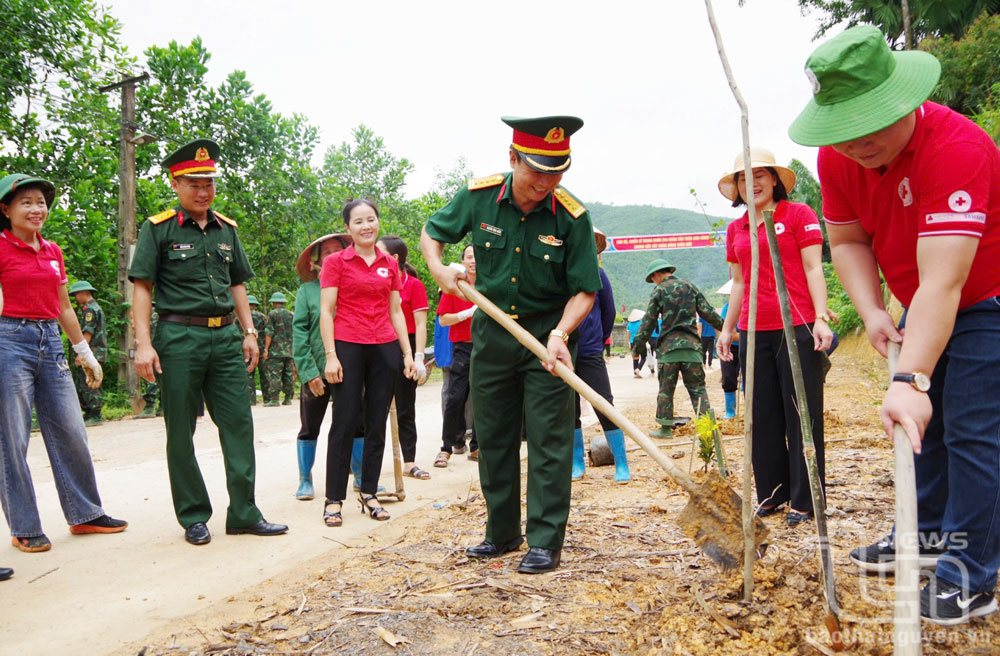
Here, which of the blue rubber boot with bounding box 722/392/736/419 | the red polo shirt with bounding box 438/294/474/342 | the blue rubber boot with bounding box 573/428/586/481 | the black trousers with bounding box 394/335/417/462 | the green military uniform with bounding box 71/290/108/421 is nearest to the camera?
the blue rubber boot with bounding box 573/428/586/481

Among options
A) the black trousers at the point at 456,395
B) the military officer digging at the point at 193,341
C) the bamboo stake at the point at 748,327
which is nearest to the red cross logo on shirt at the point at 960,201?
the bamboo stake at the point at 748,327

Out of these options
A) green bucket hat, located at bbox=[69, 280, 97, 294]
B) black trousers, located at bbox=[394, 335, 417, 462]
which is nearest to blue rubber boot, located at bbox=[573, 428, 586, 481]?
black trousers, located at bbox=[394, 335, 417, 462]

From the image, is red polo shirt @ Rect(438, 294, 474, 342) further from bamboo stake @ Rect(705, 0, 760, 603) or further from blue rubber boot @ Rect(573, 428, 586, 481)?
bamboo stake @ Rect(705, 0, 760, 603)

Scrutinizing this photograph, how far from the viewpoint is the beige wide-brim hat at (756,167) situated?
3943 mm

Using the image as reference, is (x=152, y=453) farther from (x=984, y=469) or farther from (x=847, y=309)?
(x=847, y=309)

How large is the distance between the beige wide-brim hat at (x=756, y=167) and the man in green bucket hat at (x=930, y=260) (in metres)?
1.24

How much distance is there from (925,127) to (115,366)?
14.7 metres

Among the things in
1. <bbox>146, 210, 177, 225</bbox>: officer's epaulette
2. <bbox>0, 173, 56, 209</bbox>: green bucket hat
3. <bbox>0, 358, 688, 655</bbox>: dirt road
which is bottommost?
<bbox>0, 358, 688, 655</bbox>: dirt road

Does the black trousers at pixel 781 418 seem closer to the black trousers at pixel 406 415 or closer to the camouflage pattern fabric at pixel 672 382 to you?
the black trousers at pixel 406 415

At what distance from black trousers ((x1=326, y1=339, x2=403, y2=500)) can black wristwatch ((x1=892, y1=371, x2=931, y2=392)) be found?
3.28 m

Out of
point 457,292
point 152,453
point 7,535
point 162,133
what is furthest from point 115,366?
point 457,292

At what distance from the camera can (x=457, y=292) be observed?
3.43m

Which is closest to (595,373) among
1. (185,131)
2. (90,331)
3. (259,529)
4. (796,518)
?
(796,518)

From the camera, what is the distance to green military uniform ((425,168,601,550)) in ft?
11.2
